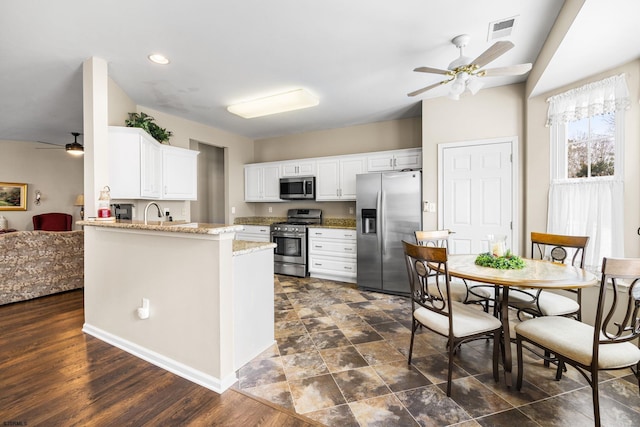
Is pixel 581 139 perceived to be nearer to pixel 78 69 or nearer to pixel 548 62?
pixel 548 62

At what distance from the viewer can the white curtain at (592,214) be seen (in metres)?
2.38

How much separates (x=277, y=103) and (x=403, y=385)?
324 centimetres

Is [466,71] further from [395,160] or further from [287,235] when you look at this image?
[287,235]

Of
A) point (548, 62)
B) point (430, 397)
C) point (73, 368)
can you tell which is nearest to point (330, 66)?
point (548, 62)

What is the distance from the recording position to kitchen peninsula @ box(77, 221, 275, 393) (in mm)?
1830

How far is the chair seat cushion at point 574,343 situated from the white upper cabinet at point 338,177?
3.12m

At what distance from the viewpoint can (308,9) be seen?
2.01 m

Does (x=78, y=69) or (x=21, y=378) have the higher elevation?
(x=78, y=69)

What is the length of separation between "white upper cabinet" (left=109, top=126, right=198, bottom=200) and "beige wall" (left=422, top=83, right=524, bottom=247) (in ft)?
11.0

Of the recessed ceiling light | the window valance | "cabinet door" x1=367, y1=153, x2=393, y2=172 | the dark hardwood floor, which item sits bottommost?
the dark hardwood floor

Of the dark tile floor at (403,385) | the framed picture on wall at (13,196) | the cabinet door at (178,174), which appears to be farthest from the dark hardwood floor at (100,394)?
the framed picture on wall at (13,196)

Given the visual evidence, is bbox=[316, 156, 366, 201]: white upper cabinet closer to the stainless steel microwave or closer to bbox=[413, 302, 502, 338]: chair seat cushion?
the stainless steel microwave

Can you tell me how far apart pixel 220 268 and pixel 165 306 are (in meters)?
0.67

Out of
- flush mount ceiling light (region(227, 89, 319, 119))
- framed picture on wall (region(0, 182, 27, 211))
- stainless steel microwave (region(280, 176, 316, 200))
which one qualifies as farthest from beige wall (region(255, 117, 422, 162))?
framed picture on wall (region(0, 182, 27, 211))
